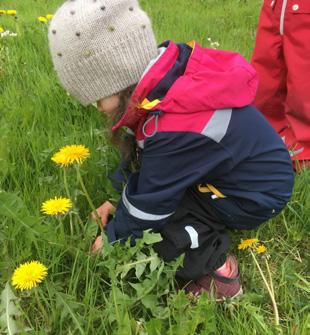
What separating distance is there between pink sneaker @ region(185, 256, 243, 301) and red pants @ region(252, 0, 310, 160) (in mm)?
895

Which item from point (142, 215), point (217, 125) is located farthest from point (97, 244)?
point (217, 125)

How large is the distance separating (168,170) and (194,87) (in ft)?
0.94

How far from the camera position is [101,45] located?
157 cm

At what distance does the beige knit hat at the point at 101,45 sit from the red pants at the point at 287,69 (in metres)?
1.02

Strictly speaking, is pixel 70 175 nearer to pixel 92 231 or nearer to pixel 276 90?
pixel 92 231

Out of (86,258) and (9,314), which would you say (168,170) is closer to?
(86,258)

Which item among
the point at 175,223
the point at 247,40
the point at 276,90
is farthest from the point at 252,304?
the point at 247,40

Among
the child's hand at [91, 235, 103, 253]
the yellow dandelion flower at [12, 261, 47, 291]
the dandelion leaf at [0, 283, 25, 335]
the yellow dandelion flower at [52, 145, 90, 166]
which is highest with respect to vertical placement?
the yellow dandelion flower at [52, 145, 90, 166]

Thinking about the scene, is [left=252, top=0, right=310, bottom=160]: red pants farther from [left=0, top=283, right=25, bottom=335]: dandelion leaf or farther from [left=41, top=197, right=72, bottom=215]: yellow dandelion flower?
[left=0, top=283, right=25, bottom=335]: dandelion leaf

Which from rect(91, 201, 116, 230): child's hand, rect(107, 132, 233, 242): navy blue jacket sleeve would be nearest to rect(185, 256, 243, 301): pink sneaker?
rect(107, 132, 233, 242): navy blue jacket sleeve

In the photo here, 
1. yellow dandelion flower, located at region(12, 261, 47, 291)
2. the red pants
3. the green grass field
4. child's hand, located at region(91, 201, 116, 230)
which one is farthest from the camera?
the red pants

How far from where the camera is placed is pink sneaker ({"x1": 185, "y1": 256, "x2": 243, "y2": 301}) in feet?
5.58

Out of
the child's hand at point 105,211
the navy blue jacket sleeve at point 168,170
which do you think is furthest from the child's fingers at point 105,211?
the navy blue jacket sleeve at point 168,170

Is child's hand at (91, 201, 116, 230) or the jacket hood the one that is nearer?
the jacket hood
